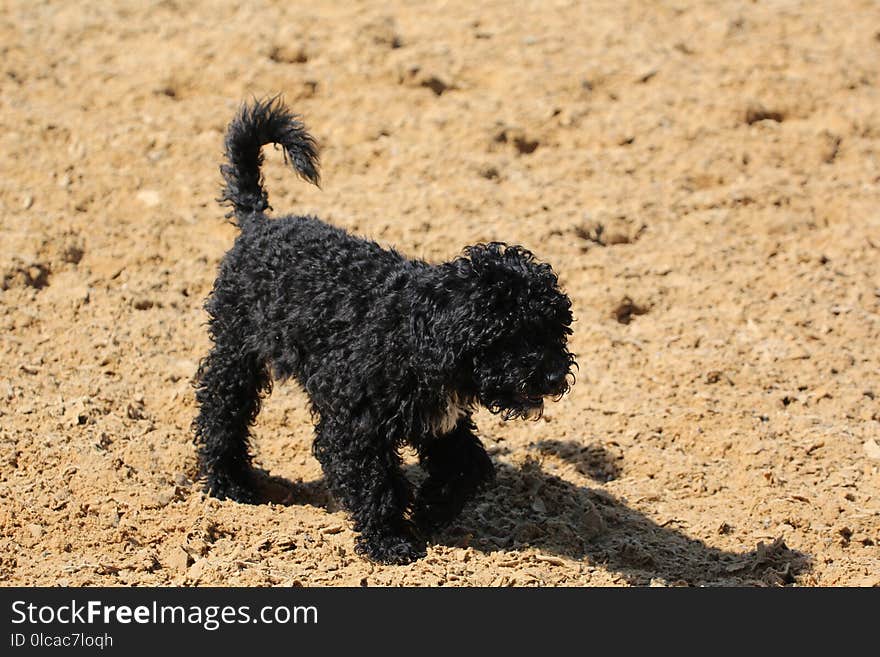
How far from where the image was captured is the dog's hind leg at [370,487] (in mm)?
5395

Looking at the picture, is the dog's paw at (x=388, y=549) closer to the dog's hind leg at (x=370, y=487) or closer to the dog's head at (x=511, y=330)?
the dog's hind leg at (x=370, y=487)

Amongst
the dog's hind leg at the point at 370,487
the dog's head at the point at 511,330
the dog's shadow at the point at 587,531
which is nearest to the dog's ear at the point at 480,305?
the dog's head at the point at 511,330

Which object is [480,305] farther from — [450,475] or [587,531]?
[587,531]

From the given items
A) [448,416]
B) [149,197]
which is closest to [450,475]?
[448,416]

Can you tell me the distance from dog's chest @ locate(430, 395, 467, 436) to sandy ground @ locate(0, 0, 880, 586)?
710 millimetres

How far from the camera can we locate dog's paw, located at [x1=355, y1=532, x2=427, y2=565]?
549 centimetres

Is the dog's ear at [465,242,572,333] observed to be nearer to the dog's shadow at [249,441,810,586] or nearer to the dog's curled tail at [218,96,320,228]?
the dog's shadow at [249,441,810,586]

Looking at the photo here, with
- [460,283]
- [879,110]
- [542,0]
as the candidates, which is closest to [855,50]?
[879,110]

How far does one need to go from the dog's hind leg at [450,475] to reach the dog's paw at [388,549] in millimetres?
283

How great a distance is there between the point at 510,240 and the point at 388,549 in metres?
3.66

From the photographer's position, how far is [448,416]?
5.38 metres

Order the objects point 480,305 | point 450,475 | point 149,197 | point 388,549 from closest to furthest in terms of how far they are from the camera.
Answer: point 480,305 → point 388,549 → point 450,475 → point 149,197

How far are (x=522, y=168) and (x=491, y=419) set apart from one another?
305 centimetres

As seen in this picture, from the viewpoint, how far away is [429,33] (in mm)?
10984
